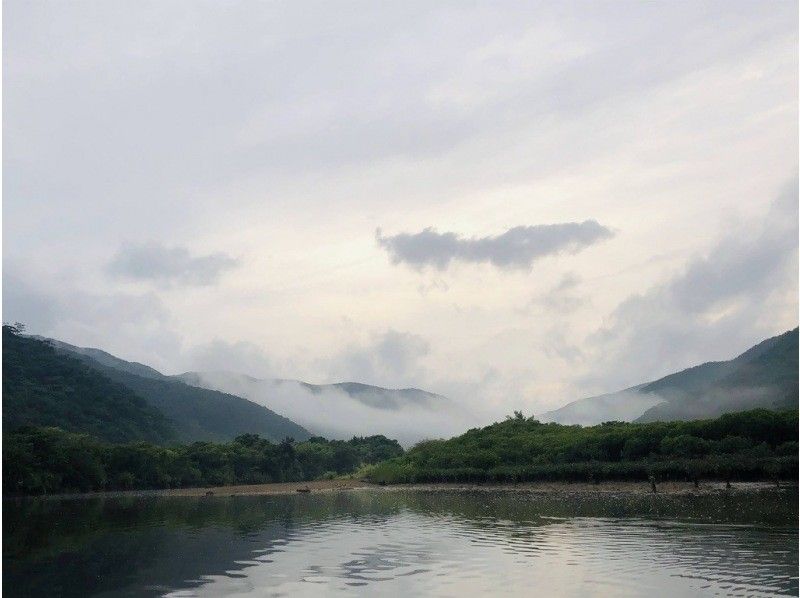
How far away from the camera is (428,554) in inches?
1104

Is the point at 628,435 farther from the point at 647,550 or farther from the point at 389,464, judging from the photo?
the point at 647,550

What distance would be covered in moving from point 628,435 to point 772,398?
147ft

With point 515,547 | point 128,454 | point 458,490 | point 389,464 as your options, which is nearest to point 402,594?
point 515,547

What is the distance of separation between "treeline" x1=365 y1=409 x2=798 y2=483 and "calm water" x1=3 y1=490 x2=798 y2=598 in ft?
59.3

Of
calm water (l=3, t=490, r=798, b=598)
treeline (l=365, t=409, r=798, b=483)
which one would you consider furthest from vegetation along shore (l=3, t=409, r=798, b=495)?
calm water (l=3, t=490, r=798, b=598)

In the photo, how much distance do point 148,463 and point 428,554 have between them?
8567 cm

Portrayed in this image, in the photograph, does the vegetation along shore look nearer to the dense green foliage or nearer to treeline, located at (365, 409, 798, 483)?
treeline, located at (365, 409, 798, 483)

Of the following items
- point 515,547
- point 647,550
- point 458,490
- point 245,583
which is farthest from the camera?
point 458,490

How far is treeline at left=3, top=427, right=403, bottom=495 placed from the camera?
84438 millimetres

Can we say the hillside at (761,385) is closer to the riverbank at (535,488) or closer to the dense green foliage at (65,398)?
the riverbank at (535,488)

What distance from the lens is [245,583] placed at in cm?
2247

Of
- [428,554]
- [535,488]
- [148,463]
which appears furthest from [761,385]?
[428,554]

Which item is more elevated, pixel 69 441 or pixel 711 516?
pixel 69 441

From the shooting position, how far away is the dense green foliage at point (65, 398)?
381 feet
